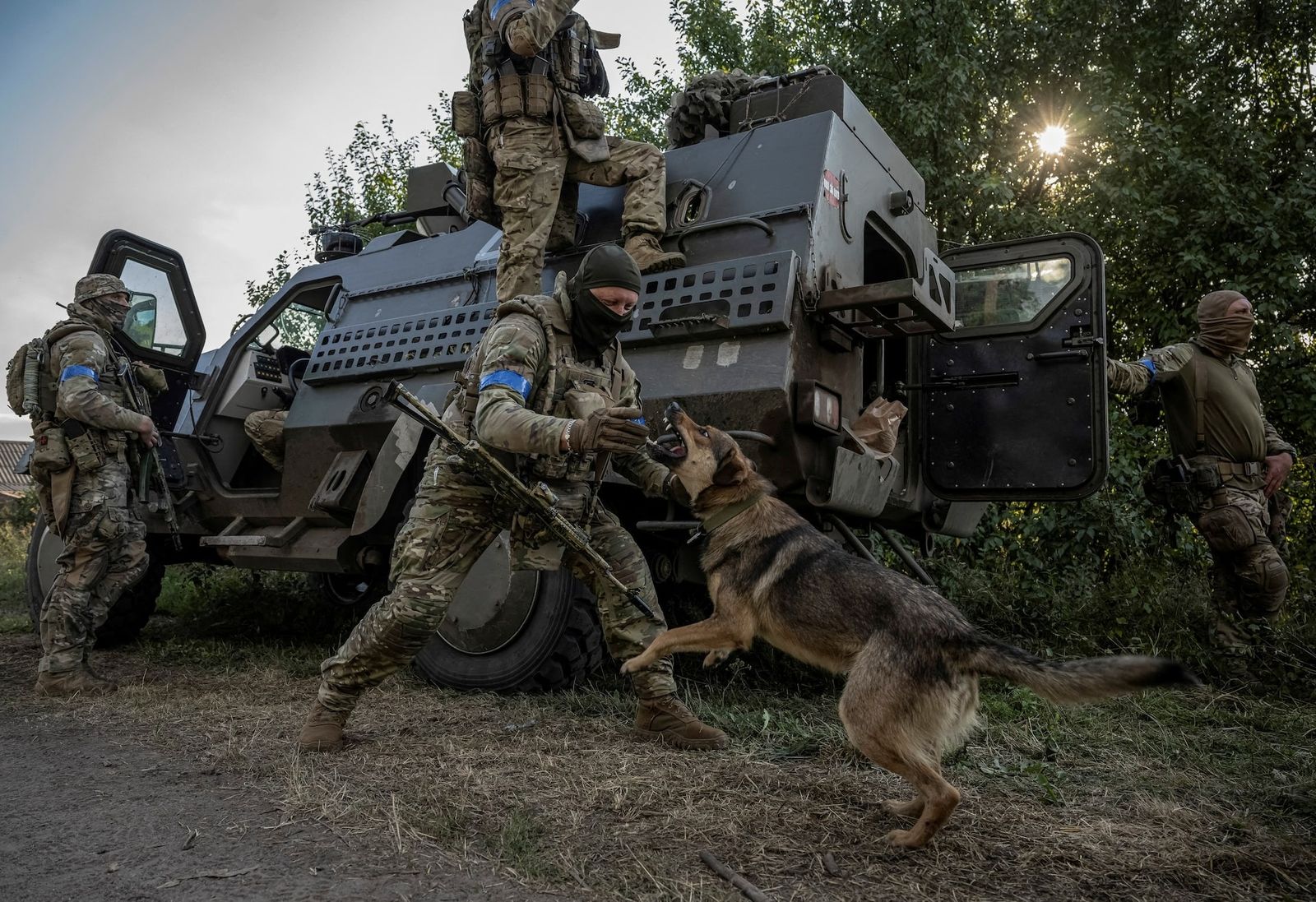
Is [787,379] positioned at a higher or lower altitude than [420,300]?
lower

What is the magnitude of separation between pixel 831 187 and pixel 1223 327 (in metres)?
2.45

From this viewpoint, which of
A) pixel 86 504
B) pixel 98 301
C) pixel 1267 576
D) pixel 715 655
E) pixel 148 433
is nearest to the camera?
pixel 715 655

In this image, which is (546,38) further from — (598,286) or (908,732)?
(908,732)

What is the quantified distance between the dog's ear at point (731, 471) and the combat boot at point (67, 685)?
333cm

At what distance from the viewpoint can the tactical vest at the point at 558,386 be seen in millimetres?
3262

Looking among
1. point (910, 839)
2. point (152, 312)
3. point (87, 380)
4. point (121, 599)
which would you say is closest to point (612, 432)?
point (910, 839)

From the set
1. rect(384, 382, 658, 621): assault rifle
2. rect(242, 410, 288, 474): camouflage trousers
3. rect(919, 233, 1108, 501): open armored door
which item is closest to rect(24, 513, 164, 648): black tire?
rect(242, 410, 288, 474): camouflage trousers

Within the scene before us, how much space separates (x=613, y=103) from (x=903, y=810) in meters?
14.4

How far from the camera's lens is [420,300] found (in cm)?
473

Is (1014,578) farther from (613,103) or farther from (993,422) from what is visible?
(613,103)

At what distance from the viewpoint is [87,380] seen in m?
4.72

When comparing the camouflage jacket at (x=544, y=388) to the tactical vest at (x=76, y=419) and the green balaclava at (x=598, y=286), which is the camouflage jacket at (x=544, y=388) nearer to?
the green balaclava at (x=598, y=286)

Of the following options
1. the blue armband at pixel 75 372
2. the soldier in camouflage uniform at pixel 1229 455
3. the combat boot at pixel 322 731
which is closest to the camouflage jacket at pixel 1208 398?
the soldier in camouflage uniform at pixel 1229 455

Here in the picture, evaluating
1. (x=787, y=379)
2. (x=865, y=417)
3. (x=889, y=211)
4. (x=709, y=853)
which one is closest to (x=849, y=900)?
(x=709, y=853)
